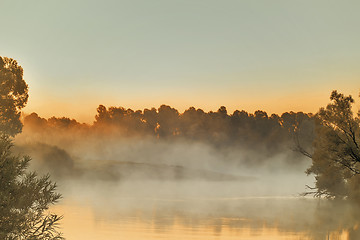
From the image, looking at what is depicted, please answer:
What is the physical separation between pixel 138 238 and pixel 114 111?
140m

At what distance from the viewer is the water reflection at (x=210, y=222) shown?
1244 inches

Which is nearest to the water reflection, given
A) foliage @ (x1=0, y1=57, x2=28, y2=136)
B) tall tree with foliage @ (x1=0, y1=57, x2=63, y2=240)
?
foliage @ (x1=0, y1=57, x2=28, y2=136)

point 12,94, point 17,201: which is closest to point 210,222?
point 17,201

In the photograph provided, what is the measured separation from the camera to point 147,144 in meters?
158

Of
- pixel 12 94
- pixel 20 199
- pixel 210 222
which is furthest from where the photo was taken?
pixel 12 94

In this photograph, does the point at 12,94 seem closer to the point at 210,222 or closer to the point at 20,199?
the point at 210,222

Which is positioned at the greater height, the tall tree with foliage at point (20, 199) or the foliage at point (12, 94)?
the foliage at point (12, 94)

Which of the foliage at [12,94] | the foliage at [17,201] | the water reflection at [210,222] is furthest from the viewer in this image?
the foliage at [12,94]

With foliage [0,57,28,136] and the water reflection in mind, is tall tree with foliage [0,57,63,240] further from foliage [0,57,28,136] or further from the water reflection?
foliage [0,57,28,136]

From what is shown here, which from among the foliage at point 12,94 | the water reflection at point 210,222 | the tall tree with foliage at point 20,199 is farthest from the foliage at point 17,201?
the foliage at point 12,94

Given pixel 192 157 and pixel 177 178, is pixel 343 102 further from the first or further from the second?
pixel 192 157

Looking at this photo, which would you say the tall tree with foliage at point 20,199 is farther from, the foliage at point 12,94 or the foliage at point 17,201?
the foliage at point 12,94

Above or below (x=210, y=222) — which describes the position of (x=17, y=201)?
below

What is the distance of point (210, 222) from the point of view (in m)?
38.4
